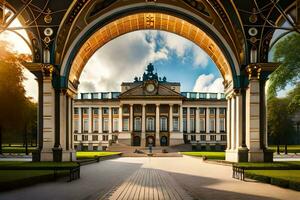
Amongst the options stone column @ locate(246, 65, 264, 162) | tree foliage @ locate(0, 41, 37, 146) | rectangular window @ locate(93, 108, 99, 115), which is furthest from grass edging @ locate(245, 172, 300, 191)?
rectangular window @ locate(93, 108, 99, 115)

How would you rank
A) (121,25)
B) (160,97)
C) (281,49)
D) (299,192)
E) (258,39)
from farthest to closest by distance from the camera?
1. (160,97)
2. (121,25)
3. (281,49)
4. (258,39)
5. (299,192)

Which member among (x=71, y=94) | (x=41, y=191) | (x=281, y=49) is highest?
(x=281, y=49)

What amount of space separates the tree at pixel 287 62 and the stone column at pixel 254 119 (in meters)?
3.88

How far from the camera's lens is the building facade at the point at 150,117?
4358 inches

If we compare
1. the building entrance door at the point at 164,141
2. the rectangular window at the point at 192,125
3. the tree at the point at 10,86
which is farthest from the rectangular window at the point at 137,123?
the tree at the point at 10,86

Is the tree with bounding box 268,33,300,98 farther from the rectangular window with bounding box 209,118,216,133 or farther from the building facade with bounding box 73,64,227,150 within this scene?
the rectangular window with bounding box 209,118,216,133

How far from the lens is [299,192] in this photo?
17.2 m

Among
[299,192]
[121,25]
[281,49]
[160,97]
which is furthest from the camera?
[160,97]

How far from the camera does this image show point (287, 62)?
3634cm

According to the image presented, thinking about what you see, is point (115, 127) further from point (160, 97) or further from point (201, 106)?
point (201, 106)

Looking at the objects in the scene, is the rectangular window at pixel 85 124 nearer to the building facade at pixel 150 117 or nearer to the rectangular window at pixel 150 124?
the building facade at pixel 150 117

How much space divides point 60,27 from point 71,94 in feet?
24.0

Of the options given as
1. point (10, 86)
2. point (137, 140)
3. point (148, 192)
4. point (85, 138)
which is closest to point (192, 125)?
point (137, 140)

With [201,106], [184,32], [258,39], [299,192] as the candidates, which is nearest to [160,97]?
[201,106]
